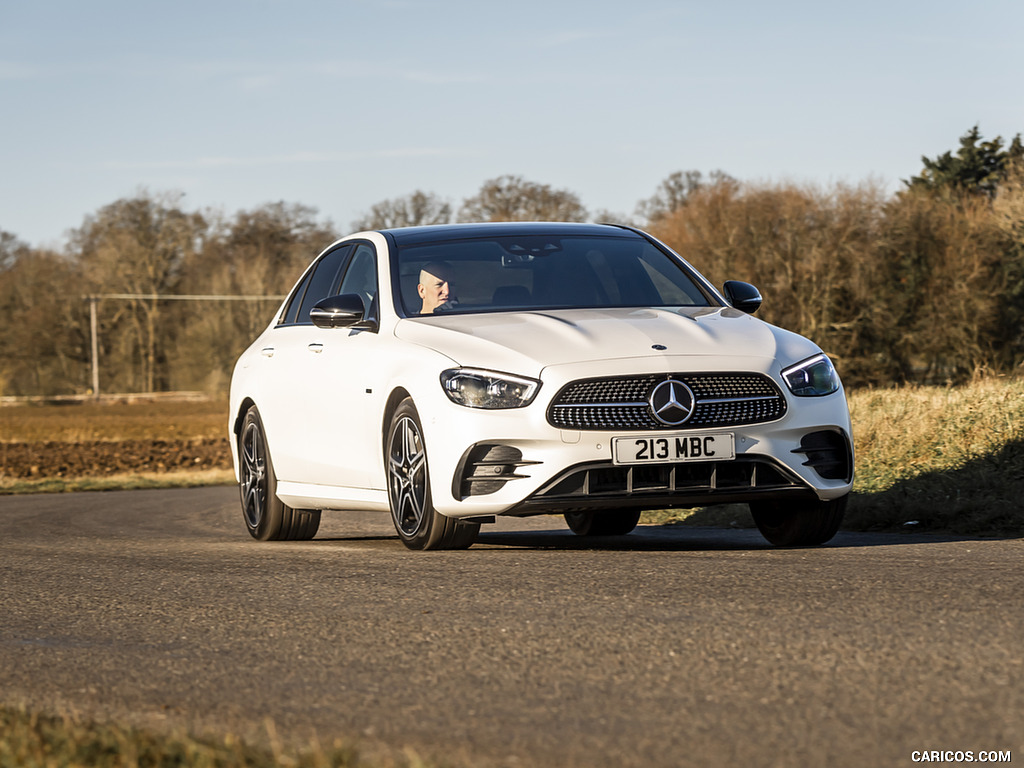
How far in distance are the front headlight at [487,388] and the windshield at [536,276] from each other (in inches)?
40.2

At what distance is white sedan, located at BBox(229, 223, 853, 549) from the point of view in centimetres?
711

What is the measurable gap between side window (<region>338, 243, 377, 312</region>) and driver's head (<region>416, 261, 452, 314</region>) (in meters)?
0.34

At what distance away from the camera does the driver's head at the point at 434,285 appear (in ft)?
27.3

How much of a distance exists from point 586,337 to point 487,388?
571 millimetres

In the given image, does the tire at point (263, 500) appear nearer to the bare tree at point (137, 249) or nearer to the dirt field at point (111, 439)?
the dirt field at point (111, 439)

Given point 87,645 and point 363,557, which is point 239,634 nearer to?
point 87,645

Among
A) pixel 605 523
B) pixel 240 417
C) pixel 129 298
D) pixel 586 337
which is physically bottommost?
pixel 605 523

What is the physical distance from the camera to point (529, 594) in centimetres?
592

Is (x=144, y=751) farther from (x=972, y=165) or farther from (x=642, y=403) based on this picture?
(x=972, y=165)

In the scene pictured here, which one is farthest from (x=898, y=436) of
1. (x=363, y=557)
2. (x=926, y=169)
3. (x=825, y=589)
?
(x=926, y=169)

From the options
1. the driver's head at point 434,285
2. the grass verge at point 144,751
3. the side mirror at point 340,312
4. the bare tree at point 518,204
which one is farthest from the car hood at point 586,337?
the bare tree at point 518,204

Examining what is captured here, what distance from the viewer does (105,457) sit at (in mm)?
36062

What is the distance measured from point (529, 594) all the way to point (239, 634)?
1.18 metres

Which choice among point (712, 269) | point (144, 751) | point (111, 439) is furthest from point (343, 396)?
point (712, 269)
